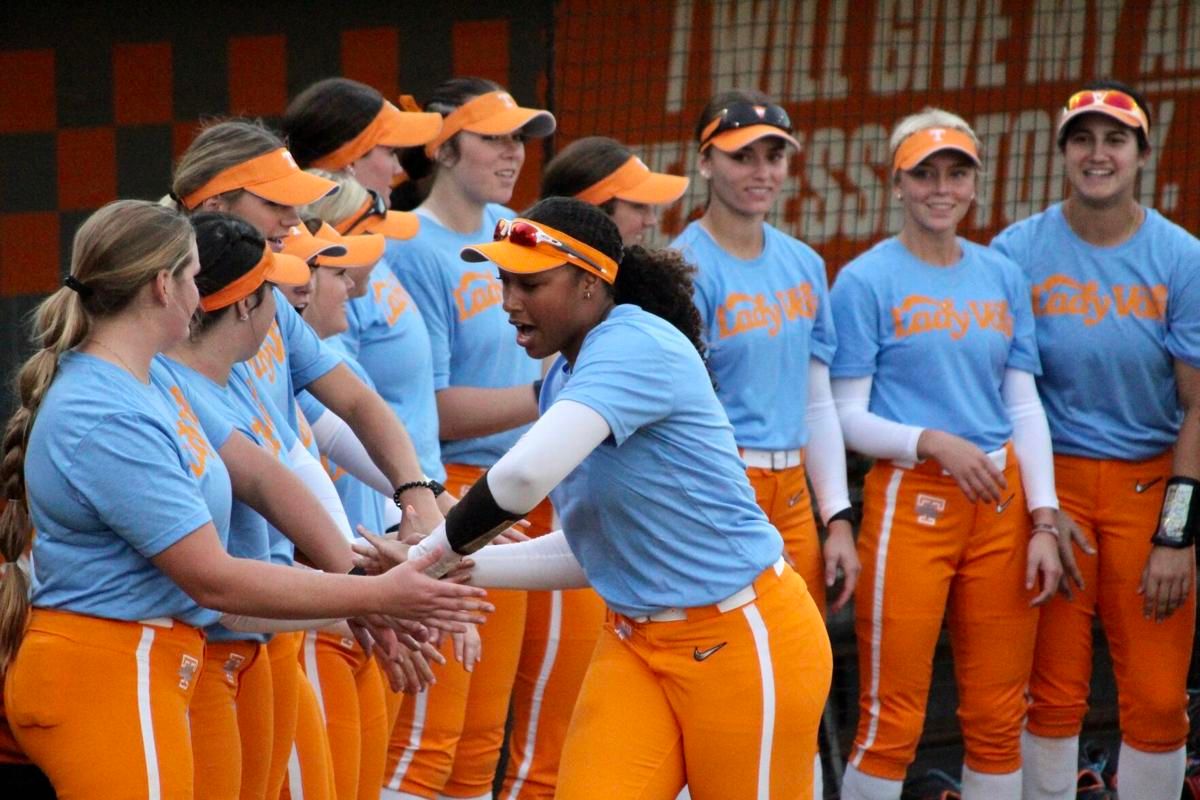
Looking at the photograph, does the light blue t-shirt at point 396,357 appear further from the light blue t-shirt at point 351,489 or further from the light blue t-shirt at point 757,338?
the light blue t-shirt at point 757,338

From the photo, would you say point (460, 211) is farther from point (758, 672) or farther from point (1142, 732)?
point (1142, 732)

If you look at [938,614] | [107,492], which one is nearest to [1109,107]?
[938,614]

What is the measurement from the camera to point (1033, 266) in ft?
16.6

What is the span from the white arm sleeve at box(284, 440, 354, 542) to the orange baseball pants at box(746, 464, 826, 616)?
1304mm

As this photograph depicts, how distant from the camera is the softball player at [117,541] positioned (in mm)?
2984

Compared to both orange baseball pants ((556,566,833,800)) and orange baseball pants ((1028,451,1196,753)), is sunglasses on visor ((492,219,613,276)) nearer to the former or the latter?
orange baseball pants ((556,566,833,800))

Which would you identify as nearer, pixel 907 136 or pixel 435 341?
pixel 435 341

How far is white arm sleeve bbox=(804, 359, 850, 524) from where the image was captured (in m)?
4.92

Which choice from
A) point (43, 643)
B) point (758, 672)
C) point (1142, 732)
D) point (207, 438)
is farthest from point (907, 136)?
point (43, 643)

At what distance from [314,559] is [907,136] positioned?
2268mm

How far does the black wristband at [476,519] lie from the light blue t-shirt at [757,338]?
4.64 feet

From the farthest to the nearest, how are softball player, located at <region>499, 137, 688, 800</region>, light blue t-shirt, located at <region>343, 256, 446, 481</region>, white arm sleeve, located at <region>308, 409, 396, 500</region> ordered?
softball player, located at <region>499, 137, 688, 800</region>, light blue t-shirt, located at <region>343, 256, 446, 481</region>, white arm sleeve, located at <region>308, 409, 396, 500</region>

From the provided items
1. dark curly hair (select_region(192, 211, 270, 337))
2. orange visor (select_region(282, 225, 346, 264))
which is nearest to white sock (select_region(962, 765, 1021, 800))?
orange visor (select_region(282, 225, 346, 264))

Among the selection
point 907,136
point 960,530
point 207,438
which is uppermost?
point 907,136
